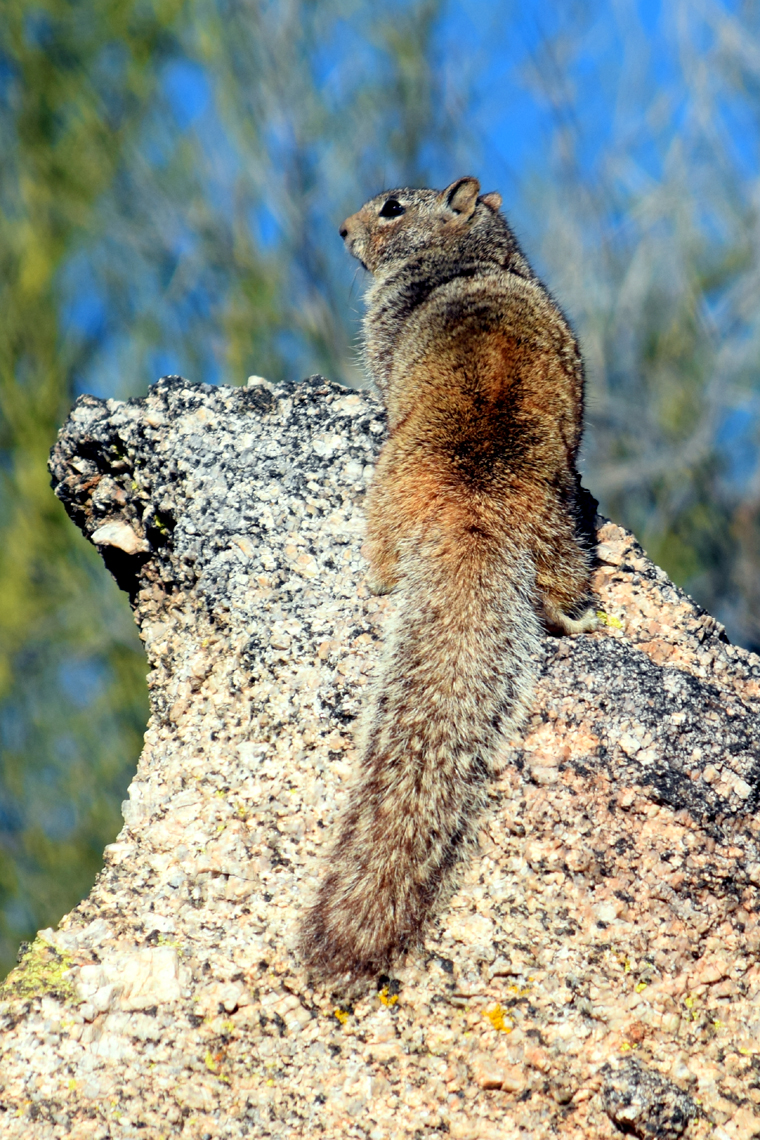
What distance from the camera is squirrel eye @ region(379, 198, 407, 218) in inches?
198

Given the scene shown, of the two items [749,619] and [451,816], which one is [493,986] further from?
[749,619]

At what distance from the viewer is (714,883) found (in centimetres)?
254

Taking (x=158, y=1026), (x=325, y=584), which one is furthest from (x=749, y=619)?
(x=158, y=1026)

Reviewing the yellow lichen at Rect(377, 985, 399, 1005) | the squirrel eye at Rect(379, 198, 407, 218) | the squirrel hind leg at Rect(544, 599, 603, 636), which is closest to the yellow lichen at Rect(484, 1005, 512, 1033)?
the yellow lichen at Rect(377, 985, 399, 1005)

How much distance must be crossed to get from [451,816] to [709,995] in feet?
2.25

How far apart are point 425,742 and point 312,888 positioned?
45cm

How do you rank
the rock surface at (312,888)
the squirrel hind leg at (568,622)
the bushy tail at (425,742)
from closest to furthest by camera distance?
the rock surface at (312,888)
the bushy tail at (425,742)
the squirrel hind leg at (568,622)

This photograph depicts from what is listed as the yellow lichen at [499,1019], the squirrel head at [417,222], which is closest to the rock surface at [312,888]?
the yellow lichen at [499,1019]

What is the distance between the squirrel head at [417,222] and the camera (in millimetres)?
4816

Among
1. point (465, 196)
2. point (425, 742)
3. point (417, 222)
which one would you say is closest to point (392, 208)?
point (417, 222)

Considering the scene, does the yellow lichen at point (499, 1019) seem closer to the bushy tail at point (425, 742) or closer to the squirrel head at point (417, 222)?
the bushy tail at point (425, 742)

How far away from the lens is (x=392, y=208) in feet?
16.5

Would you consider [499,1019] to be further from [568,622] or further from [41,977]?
[568,622]

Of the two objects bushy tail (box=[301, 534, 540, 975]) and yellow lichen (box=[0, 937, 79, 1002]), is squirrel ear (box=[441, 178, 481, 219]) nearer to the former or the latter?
bushy tail (box=[301, 534, 540, 975])
